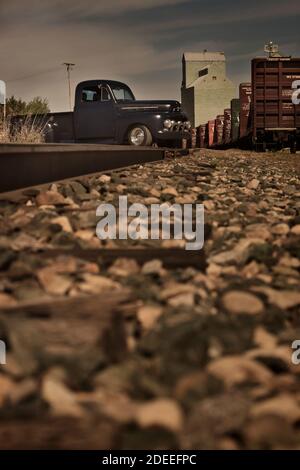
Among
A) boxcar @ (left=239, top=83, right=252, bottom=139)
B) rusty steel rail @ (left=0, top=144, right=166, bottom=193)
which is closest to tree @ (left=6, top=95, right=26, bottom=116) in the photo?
boxcar @ (left=239, top=83, right=252, bottom=139)

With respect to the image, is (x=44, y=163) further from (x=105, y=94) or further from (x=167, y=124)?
(x=105, y=94)

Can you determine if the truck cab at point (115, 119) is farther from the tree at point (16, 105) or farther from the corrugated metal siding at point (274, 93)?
the tree at point (16, 105)

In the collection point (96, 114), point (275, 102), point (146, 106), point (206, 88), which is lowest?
point (96, 114)

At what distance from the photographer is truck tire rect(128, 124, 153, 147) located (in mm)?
15430

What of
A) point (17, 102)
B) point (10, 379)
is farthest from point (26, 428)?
point (17, 102)

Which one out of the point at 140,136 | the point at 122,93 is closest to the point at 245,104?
the point at 122,93

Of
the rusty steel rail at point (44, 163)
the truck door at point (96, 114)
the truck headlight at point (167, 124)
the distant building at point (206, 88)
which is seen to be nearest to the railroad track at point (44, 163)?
the rusty steel rail at point (44, 163)

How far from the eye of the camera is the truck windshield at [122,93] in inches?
619

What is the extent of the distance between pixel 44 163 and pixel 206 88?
191 feet

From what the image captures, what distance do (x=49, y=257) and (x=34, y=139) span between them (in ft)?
35.8

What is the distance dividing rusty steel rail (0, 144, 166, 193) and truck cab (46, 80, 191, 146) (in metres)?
6.06

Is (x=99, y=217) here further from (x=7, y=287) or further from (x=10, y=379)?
(x=10, y=379)

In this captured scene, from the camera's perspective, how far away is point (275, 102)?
65.7ft

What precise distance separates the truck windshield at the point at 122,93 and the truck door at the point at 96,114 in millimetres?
188
